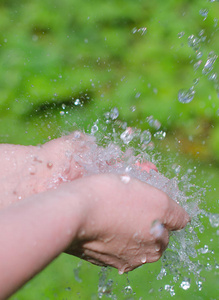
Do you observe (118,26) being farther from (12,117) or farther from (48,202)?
(48,202)

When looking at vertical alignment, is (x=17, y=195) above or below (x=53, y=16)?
below

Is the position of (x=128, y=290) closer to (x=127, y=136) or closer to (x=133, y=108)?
(x=127, y=136)

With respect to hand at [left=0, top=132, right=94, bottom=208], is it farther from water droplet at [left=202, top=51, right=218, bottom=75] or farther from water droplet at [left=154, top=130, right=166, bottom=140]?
water droplet at [left=202, top=51, right=218, bottom=75]

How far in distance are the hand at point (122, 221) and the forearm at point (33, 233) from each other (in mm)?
48

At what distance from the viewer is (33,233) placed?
0.54 metres

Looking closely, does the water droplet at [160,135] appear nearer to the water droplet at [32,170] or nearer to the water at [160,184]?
the water at [160,184]

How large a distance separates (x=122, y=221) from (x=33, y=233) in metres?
0.20

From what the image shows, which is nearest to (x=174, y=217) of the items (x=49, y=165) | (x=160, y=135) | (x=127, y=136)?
(x=49, y=165)

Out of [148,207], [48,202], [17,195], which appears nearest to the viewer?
[48,202]

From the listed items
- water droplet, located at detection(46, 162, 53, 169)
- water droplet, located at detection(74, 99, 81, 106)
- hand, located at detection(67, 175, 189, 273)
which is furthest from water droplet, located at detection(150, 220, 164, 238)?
water droplet, located at detection(74, 99, 81, 106)

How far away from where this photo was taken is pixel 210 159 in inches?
61.7

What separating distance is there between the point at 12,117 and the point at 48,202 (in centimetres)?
119

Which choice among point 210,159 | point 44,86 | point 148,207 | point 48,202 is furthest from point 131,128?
point 48,202

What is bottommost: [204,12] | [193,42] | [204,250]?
[204,250]
